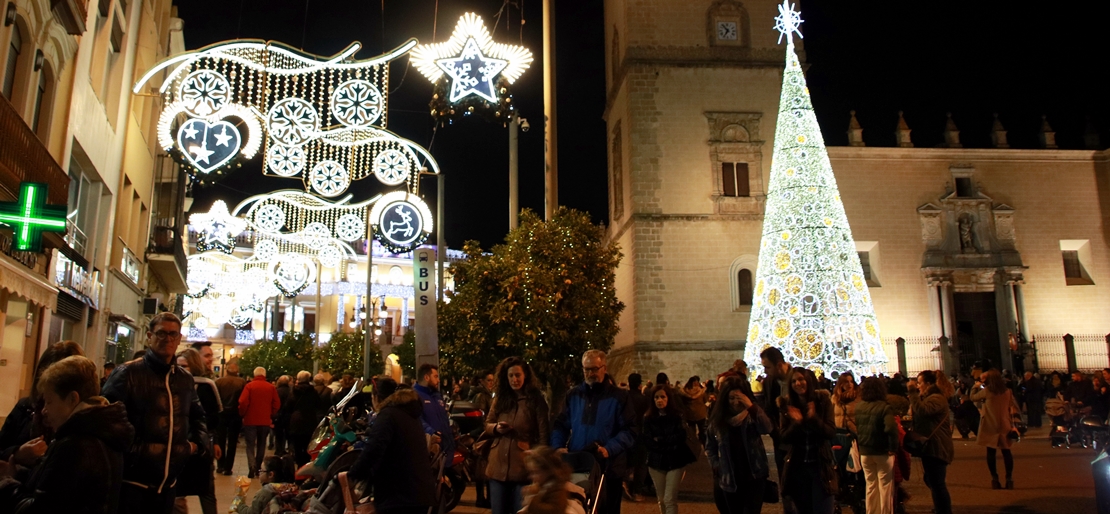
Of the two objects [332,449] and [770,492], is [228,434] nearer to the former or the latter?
[332,449]

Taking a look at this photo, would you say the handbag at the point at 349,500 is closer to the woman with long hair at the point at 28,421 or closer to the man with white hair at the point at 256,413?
the woman with long hair at the point at 28,421

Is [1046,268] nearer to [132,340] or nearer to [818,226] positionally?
[818,226]

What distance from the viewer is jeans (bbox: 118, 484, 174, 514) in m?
4.79

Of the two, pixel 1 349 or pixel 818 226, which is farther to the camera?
pixel 818 226

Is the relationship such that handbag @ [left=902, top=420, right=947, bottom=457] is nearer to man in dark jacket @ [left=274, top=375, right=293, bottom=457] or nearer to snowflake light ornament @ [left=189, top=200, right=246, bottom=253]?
man in dark jacket @ [left=274, top=375, right=293, bottom=457]

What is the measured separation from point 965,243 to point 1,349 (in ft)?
107

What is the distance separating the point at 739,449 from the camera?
6926 mm

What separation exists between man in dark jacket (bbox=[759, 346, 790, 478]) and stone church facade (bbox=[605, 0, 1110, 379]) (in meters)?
20.8

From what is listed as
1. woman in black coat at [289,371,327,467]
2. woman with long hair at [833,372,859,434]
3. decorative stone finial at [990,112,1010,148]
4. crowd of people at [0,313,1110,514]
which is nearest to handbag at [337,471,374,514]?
crowd of people at [0,313,1110,514]

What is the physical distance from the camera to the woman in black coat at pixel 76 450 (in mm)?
3451

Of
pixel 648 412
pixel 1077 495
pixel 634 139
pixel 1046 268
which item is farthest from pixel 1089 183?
pixel 648 412

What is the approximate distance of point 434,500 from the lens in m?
5.52

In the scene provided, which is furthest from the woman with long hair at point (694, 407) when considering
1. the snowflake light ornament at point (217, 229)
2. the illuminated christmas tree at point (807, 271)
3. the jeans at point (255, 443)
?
the snowflake light ornament at point (217, 229)

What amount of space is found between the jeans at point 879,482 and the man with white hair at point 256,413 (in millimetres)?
8255
